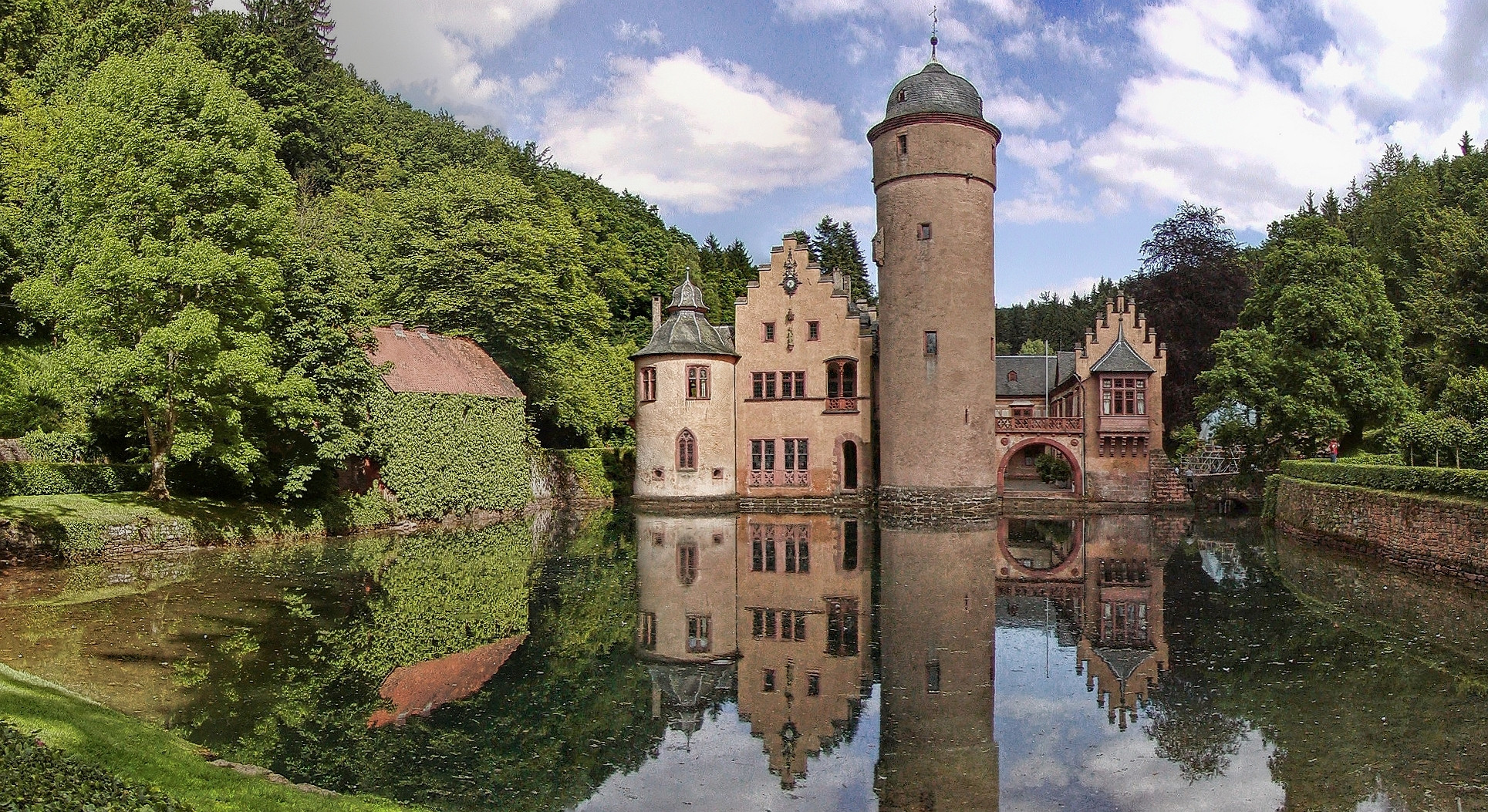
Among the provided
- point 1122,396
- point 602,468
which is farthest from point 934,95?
point 602,468

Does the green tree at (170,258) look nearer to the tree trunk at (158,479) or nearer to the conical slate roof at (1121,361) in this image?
the tree trunk at (158,479)

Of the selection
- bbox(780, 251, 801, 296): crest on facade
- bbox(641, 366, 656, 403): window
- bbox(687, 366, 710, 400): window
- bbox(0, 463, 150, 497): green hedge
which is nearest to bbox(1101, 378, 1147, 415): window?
bbox(780, 251, 801, 296): crest on facade

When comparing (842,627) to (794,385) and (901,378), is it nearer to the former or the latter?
(901,378)

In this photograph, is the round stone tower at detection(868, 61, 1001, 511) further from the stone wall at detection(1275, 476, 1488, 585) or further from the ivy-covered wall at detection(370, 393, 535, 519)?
the ivy-covered wall at detection(370, 393, 535, 519)

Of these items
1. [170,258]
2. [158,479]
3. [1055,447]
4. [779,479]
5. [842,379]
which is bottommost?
[779,479]

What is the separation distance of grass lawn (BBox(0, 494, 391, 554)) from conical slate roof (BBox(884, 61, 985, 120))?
21976 mm

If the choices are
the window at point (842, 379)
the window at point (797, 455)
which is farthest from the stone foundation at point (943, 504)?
the window at point (842, 379)

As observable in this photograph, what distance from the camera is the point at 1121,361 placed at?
3769 cm

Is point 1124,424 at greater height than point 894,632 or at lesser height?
greater

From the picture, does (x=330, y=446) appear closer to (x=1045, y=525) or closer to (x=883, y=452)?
(x=883, y=452)

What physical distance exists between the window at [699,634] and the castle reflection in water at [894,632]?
0.18 feet

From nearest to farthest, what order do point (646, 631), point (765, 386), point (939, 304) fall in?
point (646, 631) → point (939, 304) → point (765, 386)

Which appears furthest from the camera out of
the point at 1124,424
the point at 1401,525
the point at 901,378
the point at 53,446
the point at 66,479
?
the point at 1124,424

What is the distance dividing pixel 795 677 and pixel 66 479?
21.3 meters
